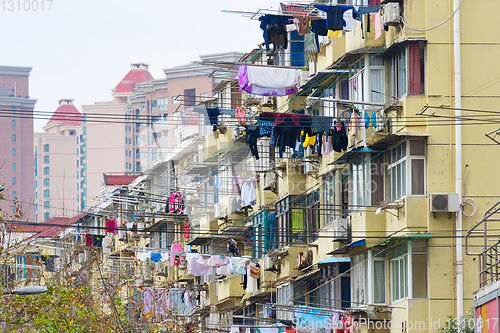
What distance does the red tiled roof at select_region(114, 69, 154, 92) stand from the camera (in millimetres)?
156750

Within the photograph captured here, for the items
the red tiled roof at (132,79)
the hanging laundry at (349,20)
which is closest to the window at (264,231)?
the hanging laundry at (349,20)

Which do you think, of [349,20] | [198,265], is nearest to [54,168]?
[198,265]

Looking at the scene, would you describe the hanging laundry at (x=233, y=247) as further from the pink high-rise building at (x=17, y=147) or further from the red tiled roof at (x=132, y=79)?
the red tiled roof at (x=132, y=79)

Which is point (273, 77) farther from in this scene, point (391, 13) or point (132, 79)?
point (132, 79)

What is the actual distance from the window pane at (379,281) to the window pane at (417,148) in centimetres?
350

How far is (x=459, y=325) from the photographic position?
25.5m

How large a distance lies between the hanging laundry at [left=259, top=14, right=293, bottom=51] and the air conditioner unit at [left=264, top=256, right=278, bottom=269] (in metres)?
11.6

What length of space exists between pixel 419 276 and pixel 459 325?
186 cm

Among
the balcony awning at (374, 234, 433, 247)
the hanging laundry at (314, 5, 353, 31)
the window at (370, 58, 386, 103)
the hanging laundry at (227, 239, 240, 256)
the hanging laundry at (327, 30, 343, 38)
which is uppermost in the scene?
the hanging laundry at (314, 5, 353, 31)

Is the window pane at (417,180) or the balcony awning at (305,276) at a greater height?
the window pane at (417,180)

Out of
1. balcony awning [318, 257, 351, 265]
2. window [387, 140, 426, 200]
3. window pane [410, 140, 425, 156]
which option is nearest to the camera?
window [387, 140, 426, 200]

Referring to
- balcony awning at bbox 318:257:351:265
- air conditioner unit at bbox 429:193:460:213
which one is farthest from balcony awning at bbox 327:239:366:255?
air conditioner unit at bbox 429:193:460:213

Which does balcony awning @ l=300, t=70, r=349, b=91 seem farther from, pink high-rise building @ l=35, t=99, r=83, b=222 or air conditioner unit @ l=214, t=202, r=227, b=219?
pink high-rise building @ l=35, t=99, r=83, b=222

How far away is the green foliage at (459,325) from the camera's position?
2477 centimetres
